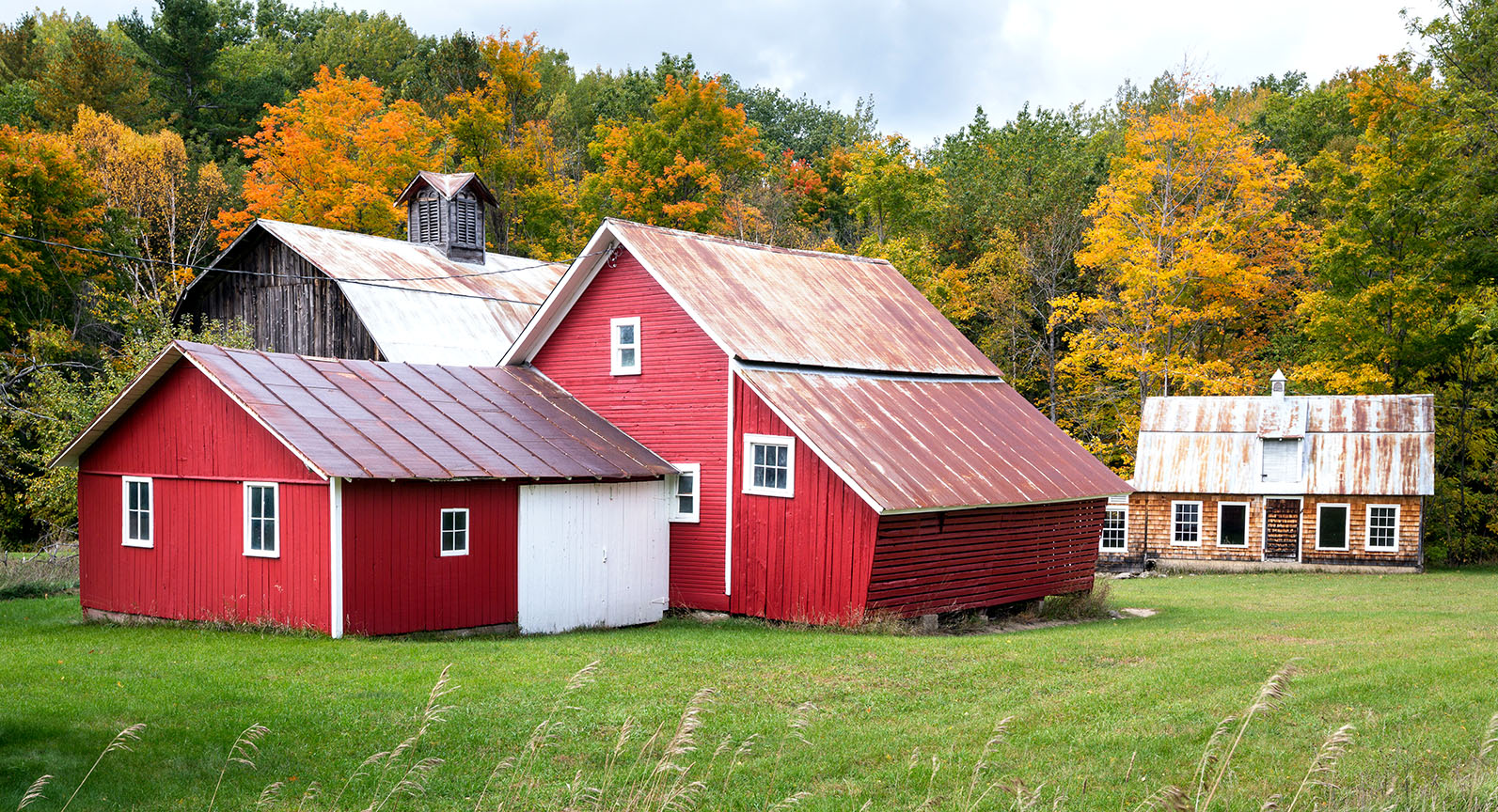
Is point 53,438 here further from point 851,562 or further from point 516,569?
point 851,562

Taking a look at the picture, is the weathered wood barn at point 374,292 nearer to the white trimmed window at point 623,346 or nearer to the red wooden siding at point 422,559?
the white trimmed window at point 623,346

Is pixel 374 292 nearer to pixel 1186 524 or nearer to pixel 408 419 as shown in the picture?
pixel 408 419

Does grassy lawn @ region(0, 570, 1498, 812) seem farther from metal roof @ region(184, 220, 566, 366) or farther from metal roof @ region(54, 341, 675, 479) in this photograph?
metal roof @ region(184, 220, 566, 366)

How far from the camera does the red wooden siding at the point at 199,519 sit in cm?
1788

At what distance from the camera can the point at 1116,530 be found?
128ft

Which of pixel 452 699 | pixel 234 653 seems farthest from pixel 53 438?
pixel 452 699

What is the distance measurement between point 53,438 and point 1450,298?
129 feet

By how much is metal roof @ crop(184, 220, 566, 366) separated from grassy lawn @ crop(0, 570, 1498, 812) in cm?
1329

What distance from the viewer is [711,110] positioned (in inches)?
2057

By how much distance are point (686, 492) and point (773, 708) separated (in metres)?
10.3

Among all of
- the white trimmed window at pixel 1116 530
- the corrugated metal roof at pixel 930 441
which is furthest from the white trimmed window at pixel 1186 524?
the corrugated metal roof at pixel 930 441

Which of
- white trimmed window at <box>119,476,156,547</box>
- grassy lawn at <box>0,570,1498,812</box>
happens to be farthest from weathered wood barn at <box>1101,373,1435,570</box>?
white trimmed window at <box>119,476,156,547</box>

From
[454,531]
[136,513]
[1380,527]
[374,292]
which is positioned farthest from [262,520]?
[1380,527]

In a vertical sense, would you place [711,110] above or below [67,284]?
above
